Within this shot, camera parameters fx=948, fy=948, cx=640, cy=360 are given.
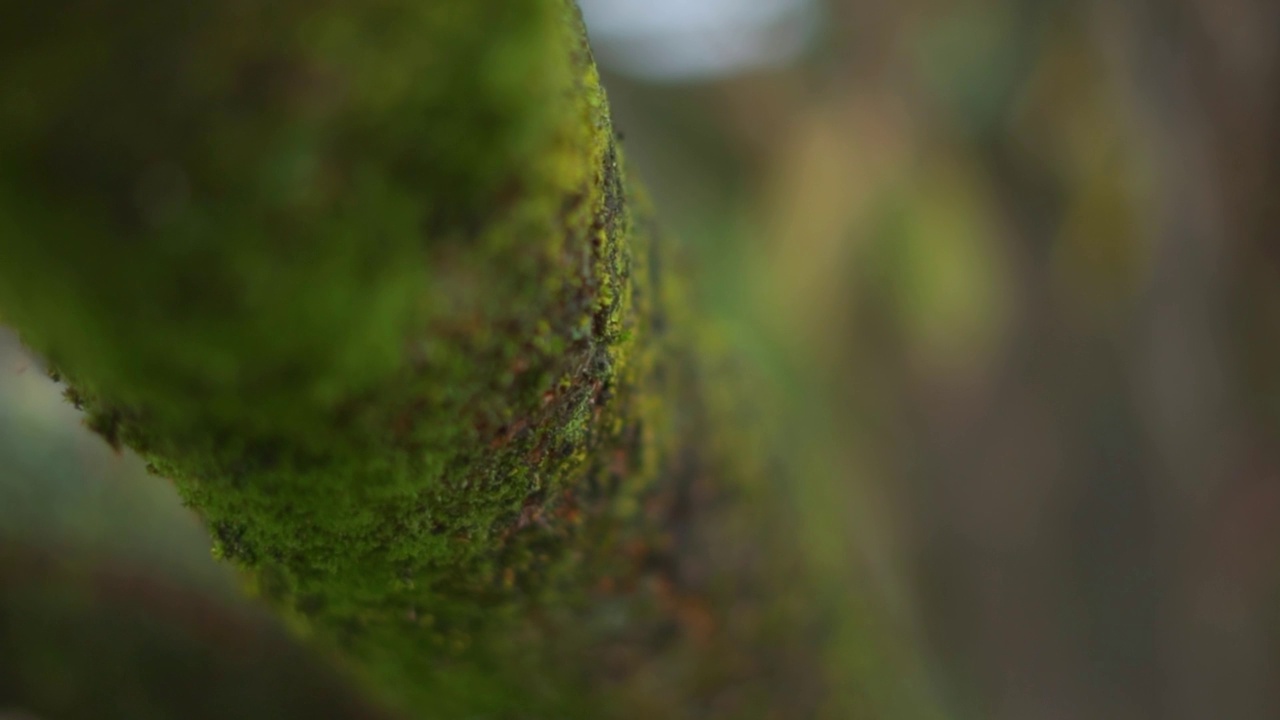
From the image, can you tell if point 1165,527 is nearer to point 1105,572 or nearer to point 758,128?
point 1105,572

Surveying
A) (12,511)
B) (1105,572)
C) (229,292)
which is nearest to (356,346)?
(229,292)

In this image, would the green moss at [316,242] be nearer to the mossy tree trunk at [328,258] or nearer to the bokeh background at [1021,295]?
the mossy tree trunk at [328,258]

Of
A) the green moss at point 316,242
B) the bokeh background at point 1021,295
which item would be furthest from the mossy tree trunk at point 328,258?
the bokeh background at point 1021,295

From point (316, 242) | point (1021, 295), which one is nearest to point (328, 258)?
point (316, 242)

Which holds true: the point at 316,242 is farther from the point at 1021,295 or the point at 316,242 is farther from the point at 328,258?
the point at 1021,295

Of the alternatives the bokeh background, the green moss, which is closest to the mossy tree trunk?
the green moss

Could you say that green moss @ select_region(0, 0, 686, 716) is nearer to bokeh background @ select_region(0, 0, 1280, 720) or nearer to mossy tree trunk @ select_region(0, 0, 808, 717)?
mossy tree trunk @ select_region(0, 0, 808, 717)
